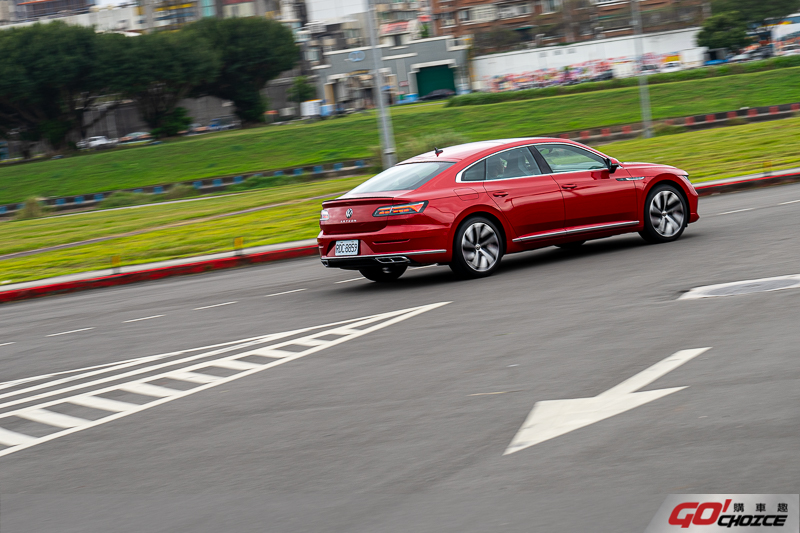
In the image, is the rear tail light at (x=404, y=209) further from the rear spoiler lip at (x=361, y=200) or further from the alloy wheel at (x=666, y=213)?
the alloy wheel at (x=666, y=213)

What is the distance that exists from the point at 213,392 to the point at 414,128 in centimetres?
Answer: 5217

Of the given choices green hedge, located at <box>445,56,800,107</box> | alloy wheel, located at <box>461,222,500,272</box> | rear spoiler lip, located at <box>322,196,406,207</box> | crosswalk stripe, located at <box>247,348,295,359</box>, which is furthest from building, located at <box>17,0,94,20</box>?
crosswalk stripe, located at <box>247,348,295,359</box>

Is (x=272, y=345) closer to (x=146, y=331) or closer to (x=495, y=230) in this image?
(x=146, y=331)

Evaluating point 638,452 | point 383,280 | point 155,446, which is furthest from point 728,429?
point 383,280

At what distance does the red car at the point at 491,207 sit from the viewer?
10883 millimetres

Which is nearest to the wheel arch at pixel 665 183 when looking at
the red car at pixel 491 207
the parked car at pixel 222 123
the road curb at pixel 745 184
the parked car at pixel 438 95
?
the red car at pixel 491 207

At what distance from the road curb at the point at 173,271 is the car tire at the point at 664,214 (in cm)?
680

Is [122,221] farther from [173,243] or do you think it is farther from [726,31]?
[726,31]

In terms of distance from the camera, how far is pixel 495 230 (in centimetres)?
1126

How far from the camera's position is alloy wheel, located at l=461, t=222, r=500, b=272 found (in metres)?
11.1

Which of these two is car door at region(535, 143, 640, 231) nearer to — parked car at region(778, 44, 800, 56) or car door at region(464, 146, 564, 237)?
car door at region(464, 146, 564, 237)

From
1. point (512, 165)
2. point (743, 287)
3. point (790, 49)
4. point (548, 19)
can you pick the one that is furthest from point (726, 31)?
point (743, 287)

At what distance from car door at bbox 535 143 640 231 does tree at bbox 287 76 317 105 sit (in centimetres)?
9408

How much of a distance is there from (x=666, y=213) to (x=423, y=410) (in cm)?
747
